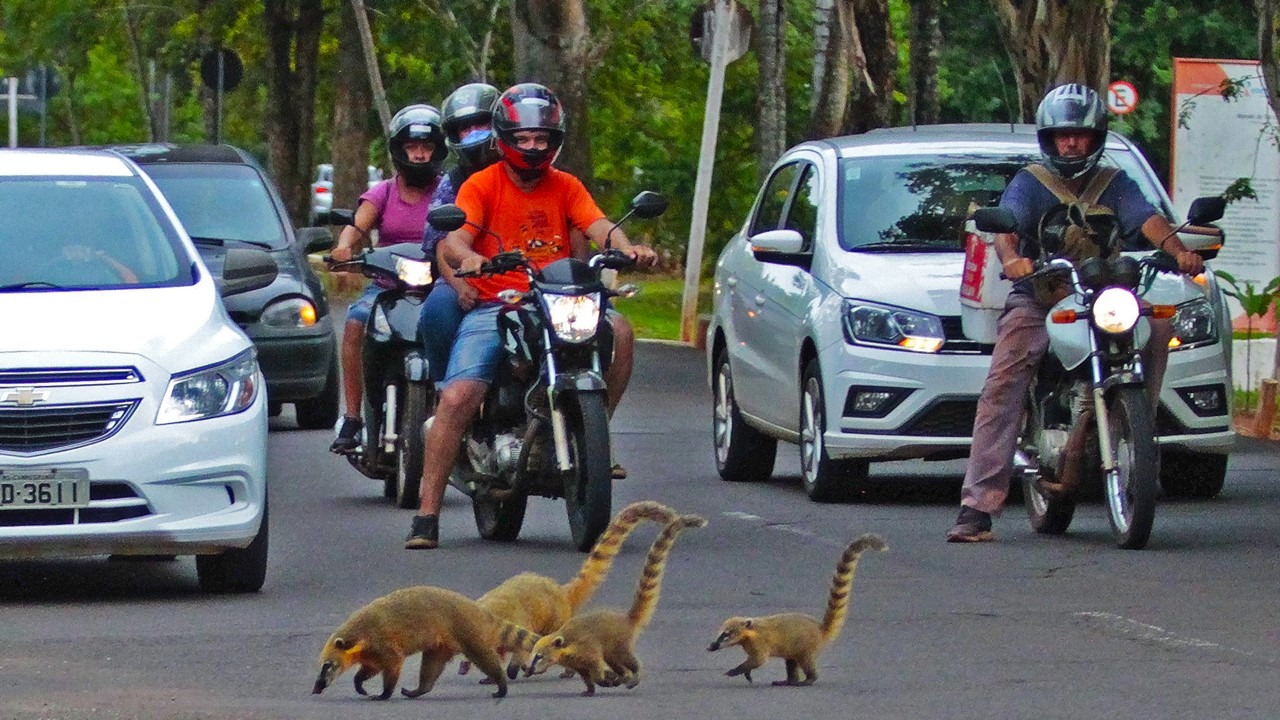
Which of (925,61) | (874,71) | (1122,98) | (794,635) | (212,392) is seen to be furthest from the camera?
(1122,98)

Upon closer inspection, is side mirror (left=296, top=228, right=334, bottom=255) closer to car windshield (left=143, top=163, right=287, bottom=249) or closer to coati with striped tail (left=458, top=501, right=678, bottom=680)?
car windshield (left=143, top=163, right=287, bottom=249)

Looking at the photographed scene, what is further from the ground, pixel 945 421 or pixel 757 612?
pixel 945 421

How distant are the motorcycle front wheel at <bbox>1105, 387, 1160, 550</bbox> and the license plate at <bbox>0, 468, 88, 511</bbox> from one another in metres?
4.11

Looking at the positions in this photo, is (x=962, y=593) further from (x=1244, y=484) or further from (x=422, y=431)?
(x=1244, y=484)

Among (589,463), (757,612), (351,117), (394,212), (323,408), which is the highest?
(351,117)

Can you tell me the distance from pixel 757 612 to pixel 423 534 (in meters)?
2.41

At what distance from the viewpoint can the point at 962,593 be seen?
9906 millimetres

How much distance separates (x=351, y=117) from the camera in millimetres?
44562

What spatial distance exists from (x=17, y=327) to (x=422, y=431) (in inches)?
135

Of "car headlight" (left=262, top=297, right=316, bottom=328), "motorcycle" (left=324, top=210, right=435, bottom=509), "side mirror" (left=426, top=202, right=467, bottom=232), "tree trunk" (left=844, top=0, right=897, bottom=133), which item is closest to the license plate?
"side mirror" (left=426, top=202, right=467, bottom=232)

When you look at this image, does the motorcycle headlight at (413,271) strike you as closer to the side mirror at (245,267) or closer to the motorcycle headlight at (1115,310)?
the side mirror at (245,267)

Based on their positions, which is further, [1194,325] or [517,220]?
[1194,325]

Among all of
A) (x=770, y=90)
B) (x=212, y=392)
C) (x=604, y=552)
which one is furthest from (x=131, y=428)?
(x=770, y=90)

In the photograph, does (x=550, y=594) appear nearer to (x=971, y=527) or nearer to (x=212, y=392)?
(x=212, y=392)
